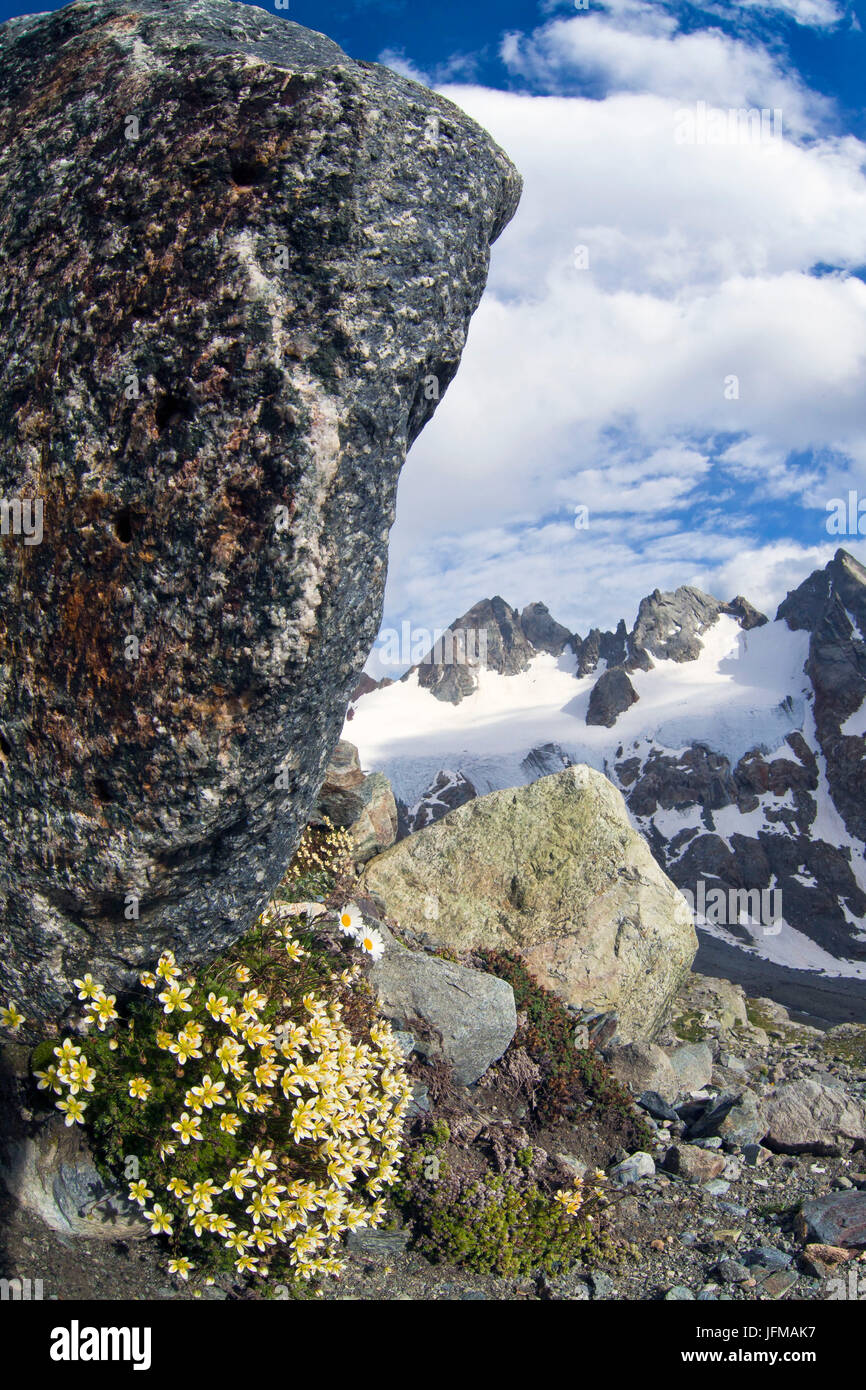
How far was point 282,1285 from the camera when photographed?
6023 millimetres

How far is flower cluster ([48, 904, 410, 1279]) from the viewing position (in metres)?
5.71

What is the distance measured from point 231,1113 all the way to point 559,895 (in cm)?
973

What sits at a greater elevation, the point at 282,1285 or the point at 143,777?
the point at 143,777

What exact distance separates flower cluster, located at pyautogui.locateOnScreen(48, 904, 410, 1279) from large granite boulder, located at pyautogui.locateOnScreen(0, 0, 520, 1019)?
0.58 metres

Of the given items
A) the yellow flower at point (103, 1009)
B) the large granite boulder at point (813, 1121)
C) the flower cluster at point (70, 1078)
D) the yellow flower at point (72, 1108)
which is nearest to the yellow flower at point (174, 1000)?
the yellow flower at point (103, 1009)

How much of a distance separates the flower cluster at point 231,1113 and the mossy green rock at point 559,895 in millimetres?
7886

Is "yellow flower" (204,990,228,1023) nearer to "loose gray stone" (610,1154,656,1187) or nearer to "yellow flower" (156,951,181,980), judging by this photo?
"yellow flower" (156,951,181,980)

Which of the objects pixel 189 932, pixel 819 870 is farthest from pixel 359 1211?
pixel 819 870

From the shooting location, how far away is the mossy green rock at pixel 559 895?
1430cm

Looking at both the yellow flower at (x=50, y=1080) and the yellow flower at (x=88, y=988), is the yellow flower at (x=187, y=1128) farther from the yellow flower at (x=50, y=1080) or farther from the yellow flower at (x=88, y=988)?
the yellow flower at (x=88, y=988)

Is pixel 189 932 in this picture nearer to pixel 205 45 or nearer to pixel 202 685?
pixel 202 685

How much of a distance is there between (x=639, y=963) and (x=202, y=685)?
1133 centimetres

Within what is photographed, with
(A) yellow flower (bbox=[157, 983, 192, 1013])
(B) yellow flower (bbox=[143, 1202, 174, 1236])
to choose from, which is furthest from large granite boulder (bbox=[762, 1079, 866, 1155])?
(A) yellow flower (bbox=[157, 983, 192, 1013])
